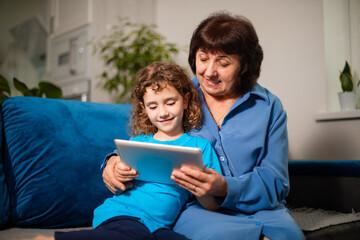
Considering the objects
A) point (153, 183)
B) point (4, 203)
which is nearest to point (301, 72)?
point (153, 183)

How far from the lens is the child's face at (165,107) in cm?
103

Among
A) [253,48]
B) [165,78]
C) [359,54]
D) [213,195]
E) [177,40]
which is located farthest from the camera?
[177,40]

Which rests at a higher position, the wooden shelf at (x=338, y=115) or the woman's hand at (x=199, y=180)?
the wooden shelf at (x=338, y=115)

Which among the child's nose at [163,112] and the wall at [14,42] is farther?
the wall at [14,42]

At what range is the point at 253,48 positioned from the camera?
1.19 m

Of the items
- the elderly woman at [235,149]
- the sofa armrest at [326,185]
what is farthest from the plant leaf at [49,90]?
the sofa armrest at [326,185]

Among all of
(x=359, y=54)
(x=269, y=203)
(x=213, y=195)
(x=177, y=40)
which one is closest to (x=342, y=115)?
(x=359, y=54)

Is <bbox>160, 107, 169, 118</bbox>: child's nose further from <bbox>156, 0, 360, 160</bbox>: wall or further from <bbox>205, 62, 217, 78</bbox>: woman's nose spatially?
<bbox>156, 0, 360, 160</bbox>: wall

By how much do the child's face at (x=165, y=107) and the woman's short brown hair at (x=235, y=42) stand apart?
23 centimetres

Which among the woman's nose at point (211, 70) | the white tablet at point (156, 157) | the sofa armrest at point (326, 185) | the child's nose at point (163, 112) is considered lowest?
the sofa armrest at point (326, 185)

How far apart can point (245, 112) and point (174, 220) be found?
449mm

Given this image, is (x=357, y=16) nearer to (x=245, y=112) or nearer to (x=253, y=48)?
(x=253, y=48)

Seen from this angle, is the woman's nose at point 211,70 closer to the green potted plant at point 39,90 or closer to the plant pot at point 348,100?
the green potted plant at point 39,90

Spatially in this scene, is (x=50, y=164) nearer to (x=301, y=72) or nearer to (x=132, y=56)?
(x=132, y=56)
